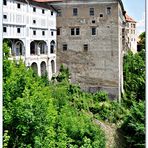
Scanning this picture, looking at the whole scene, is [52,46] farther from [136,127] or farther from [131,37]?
[131,37]

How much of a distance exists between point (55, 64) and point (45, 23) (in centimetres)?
142

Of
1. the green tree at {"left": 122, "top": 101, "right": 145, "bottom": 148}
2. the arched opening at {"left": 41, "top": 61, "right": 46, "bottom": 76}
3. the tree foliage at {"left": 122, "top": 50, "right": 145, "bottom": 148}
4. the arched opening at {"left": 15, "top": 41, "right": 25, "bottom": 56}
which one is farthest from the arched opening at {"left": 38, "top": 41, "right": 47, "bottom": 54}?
the green tree at {"left": 122, "top": 101, "right": 145, "bottom": 148}

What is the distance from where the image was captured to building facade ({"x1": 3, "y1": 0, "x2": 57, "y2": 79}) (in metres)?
8.82

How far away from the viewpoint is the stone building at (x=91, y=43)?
10.7 m

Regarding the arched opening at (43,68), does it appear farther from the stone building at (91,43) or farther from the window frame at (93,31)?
the window frame at (93,31)

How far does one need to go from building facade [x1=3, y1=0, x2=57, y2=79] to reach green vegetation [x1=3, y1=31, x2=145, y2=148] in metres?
0.71

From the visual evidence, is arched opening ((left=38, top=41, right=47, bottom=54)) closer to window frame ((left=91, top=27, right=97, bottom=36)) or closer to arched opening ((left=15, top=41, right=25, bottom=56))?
arched opening ((left=15, top=41, right=25, bottom=56))

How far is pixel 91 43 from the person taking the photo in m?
10.9

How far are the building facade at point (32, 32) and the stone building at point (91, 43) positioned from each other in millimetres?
399

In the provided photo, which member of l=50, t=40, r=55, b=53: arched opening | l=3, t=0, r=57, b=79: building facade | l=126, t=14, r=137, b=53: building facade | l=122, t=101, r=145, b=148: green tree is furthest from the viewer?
l=126, t=14, r=137, b=53: building facade

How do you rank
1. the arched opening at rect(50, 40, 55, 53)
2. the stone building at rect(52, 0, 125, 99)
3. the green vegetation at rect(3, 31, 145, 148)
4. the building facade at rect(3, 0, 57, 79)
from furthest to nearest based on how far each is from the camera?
the arched opening at rect(50, 40, 55, 53)
the stone building at rect(52, 0, 125, 99)
the building facade at rect(3, 0, 57, 79)
the green vegetation at rect(3, 31, 145, 148)

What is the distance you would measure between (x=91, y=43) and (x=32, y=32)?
210 cm

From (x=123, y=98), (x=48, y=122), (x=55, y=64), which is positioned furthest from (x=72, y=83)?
(x=48, y=122)

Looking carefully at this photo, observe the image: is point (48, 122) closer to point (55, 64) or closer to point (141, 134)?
point (141, 134)
